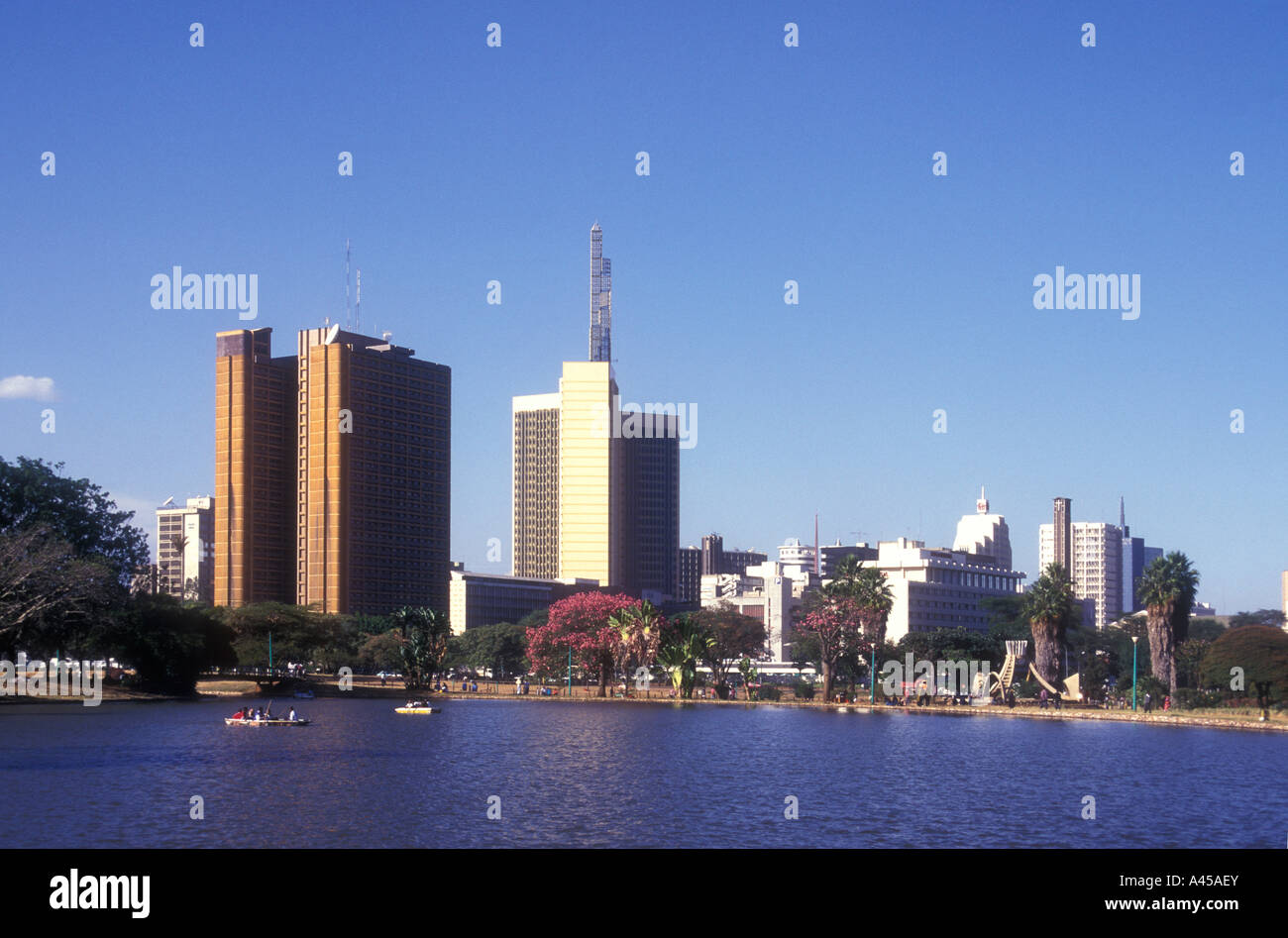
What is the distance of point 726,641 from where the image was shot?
172375 millimetres

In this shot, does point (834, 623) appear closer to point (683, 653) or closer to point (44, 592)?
point (683, 653)

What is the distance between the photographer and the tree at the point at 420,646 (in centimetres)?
14450

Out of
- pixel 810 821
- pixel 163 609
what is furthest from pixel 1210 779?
pixel 163 609

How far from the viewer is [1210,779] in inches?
2453

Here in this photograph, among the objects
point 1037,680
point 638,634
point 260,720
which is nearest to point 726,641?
point 638,634

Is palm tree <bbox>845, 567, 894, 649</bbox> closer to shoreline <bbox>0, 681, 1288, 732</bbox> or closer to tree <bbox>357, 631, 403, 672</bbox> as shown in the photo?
shoreline <bbox>0, 681, 1288, 732</bbox>

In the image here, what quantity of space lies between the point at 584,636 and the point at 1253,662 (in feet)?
215

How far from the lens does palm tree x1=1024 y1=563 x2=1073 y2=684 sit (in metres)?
119
